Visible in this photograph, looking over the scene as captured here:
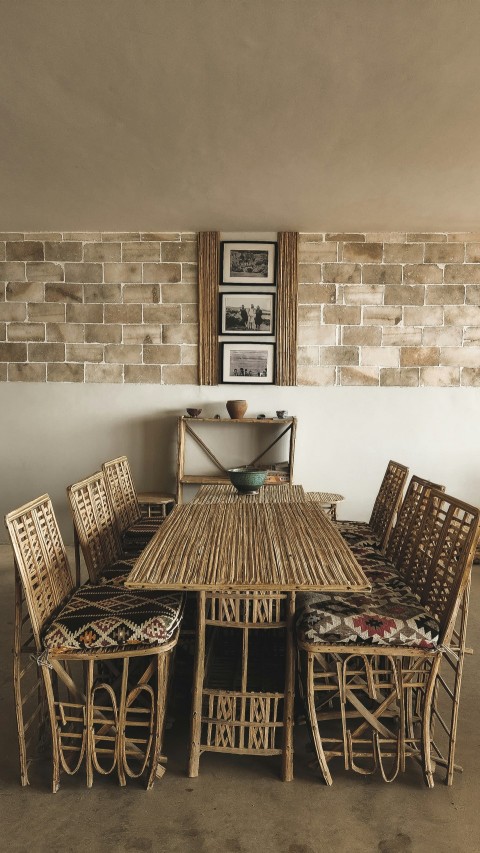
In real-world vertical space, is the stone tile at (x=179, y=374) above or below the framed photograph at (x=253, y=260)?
below

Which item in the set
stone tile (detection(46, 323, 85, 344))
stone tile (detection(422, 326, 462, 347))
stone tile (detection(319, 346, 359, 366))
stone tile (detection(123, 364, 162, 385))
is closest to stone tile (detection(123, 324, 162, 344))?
stone tile (detection(123, 364, 162, 385))

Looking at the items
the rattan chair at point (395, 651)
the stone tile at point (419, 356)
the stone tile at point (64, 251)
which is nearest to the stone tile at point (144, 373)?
the stone tile at point (64, 251)

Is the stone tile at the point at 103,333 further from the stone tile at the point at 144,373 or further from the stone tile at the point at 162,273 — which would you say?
the stone tile at the point at 162,273

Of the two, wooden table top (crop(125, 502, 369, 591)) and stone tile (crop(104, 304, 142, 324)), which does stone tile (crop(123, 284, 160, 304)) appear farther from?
wooden table top (crop(125, 502, 369, 591))

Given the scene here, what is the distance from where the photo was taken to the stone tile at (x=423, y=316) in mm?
4629

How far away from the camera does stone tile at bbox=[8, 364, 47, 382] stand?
4.76 m

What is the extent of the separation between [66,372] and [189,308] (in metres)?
1.19

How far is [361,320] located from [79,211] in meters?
2.37

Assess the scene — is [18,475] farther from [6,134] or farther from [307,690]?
[307,690]

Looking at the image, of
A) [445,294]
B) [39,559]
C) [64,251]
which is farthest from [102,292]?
[39,559]

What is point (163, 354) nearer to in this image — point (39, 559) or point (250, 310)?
point (250, 310)

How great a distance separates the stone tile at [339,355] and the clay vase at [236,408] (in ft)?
2.53

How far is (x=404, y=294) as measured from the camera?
15.2 feet

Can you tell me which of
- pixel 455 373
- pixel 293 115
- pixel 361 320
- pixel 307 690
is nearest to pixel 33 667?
pixel 307 690
